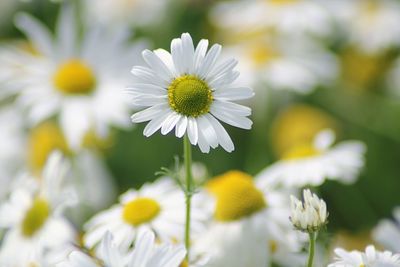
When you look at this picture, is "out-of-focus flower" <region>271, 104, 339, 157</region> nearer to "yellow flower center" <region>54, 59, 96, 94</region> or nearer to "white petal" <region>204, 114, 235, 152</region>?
"yellow flower center" <region>54, 59, 96, 94</region>

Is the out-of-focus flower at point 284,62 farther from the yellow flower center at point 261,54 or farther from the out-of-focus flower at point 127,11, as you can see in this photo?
the out-of-focus flower at point 127,11

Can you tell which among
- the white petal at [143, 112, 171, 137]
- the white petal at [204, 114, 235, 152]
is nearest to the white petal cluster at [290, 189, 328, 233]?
the white petal at [204, 114, 235, 152]

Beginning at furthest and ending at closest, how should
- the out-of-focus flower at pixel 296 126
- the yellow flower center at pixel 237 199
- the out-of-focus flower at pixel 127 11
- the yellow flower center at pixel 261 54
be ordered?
the out-of-focus flower at pixel 127 11, the yellow flower center at pixel 261 54, the out-of-focus flower at pixel 296 126, the yellow flower center at pixel 237 199

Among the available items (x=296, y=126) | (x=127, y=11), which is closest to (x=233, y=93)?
(x=296, y=126)

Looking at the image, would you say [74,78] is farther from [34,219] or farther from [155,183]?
[34,219]

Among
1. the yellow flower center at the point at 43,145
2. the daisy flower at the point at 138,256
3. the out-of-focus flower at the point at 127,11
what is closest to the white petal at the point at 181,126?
the daisy flower at the point at 138,256

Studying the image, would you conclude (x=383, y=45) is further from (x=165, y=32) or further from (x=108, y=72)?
(x=108, y=72)

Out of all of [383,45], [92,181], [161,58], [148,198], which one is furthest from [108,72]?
[383,45]
